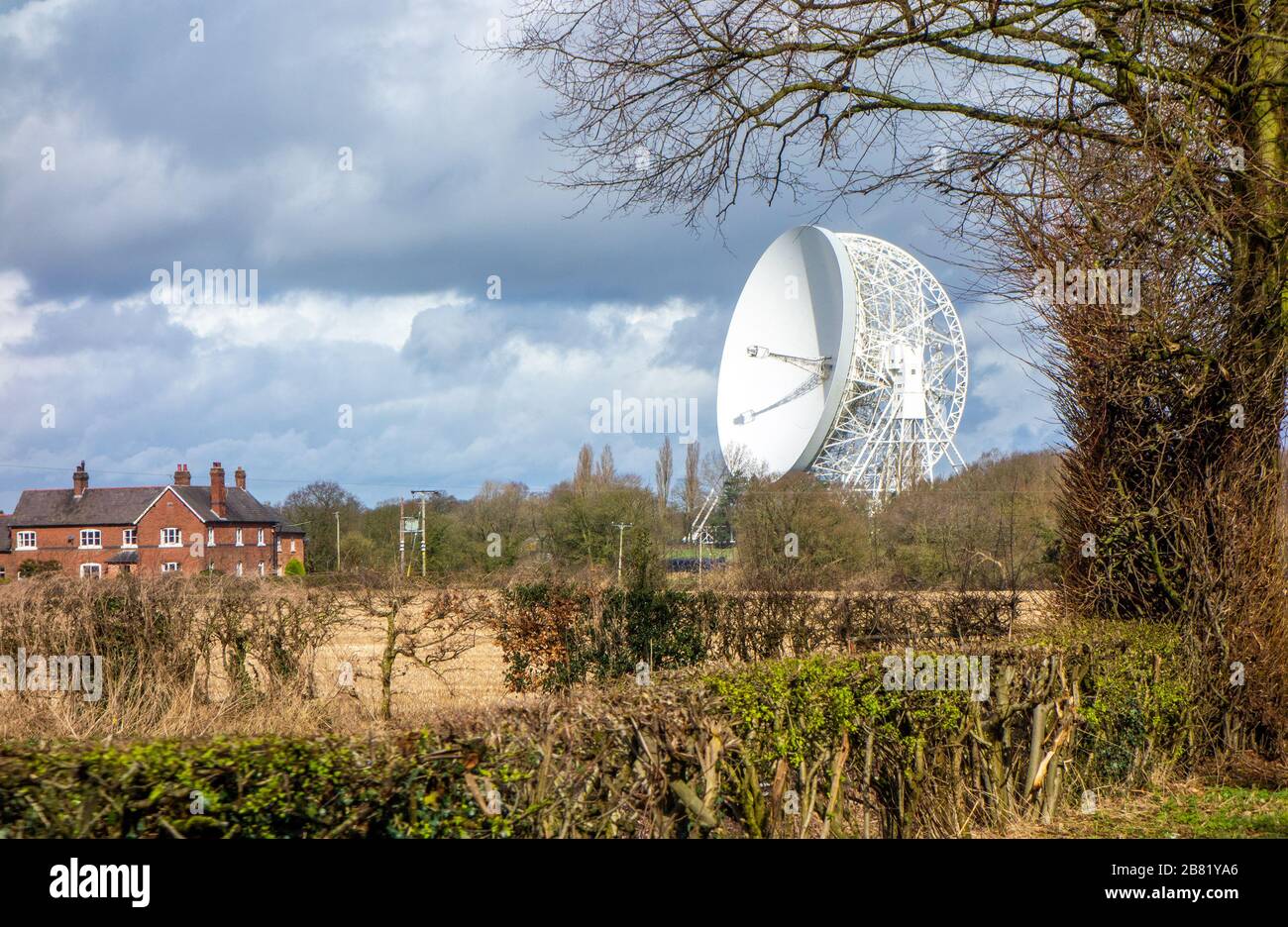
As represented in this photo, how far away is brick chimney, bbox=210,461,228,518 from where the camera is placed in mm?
54938

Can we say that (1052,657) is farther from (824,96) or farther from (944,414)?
(944,414)

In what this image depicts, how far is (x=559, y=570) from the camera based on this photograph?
15.7 meters

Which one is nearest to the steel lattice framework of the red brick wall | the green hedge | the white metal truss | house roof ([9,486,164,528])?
the white metal truss

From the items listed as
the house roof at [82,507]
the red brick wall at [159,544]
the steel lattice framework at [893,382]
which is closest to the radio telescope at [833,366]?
the steel lattice framework at [893,382]

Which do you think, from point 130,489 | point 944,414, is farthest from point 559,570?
point 130,489

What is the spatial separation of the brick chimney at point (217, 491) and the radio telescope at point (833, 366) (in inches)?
1386

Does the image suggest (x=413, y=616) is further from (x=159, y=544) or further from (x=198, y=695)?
(x=159, y=544)

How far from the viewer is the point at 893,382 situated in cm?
2878

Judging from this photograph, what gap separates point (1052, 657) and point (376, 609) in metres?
7.45

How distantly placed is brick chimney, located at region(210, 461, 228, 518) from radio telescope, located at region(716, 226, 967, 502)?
35193mm

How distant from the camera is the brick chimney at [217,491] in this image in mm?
54938

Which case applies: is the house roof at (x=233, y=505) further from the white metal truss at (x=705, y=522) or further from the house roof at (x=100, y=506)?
the white metal truss at (x=705, y=522)

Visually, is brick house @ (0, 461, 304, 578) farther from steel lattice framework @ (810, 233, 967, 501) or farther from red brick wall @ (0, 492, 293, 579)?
steel lattice framework @ (810, 233, 967, 501)
